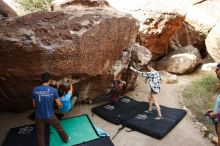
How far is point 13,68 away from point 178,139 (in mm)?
4110

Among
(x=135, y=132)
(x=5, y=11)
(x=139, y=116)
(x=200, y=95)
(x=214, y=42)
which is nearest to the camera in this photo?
(x=135, y=132)

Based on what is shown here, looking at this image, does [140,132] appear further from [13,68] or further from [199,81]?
[199,81]

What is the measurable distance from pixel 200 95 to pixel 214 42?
448cm

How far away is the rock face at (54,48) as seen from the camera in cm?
584

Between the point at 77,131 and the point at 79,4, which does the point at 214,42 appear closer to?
the point at 79,4

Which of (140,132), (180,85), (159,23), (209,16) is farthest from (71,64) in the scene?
(209,16)

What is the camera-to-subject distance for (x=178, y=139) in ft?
20.4

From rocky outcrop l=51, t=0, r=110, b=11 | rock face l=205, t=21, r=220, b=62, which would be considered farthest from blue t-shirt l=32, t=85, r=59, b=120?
rock face l=205, t=21, r=220, b=62

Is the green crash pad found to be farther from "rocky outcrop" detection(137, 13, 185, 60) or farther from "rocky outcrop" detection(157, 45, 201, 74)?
"rocky outcrop" detection(157, 45, 201, 74)

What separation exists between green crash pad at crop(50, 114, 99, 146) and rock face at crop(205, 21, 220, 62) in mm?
8030

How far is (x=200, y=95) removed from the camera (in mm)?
8992

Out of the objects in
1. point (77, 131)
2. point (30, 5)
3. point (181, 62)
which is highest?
point (30, 5)

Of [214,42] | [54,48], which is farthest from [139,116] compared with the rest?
[214,42]

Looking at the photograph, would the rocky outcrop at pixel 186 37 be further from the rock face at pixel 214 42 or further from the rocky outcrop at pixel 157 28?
the rocky outcrop at pixel 157 28
